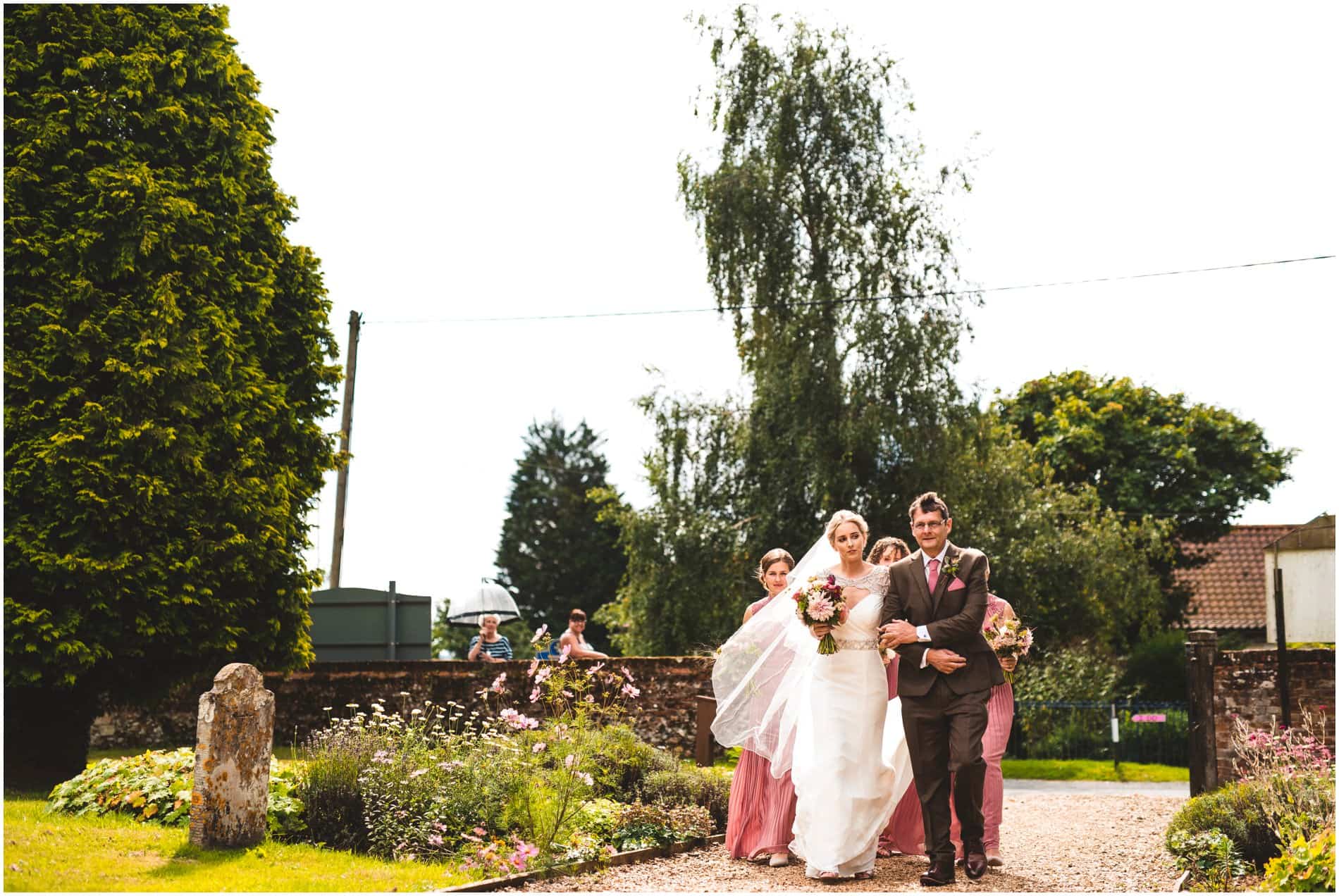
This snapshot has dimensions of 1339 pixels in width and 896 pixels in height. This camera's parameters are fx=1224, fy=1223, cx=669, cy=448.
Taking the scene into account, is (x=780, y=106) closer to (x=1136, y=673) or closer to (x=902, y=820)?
(x=1136, y=673)

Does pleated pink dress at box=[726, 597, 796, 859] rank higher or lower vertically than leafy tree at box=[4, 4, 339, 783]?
lower

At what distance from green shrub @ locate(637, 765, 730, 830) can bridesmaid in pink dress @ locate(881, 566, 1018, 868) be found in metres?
1.83

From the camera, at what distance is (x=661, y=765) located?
11406 mm

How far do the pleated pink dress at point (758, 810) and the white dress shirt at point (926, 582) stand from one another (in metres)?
1.61

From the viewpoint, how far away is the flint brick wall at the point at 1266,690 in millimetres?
12406

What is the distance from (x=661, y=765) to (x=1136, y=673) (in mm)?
19571

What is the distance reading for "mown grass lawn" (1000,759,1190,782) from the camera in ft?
66.6

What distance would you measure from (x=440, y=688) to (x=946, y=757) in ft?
31.2

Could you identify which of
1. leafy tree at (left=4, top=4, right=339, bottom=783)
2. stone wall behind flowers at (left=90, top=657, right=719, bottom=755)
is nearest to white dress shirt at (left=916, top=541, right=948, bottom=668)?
leafy tree at (left=4, top=4, right=339, bottom=783)

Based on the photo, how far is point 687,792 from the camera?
1069 cm

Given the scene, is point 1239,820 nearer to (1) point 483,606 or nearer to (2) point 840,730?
(2) point 840,730

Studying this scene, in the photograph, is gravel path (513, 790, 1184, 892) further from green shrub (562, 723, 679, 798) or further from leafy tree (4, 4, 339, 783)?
leafy tree (4, 4, 339, 783)

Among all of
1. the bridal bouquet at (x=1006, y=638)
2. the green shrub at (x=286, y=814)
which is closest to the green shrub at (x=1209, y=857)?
the bridal bouquet at (x=1006, y=638)

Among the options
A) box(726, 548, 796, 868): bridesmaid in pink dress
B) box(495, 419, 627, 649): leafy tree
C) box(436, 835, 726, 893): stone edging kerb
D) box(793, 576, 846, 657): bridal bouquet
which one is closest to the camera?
box(436, 835, 726, 893): stone edging kerb
